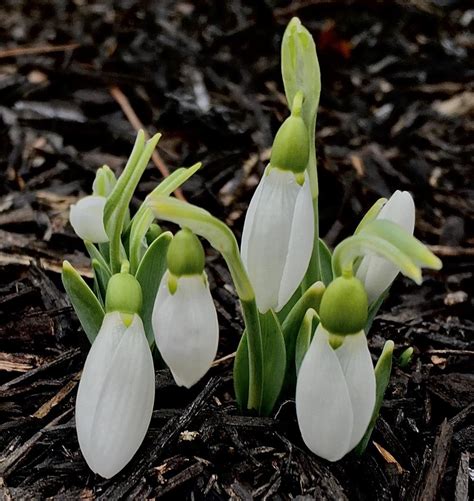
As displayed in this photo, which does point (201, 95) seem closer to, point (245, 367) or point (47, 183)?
point (47, 183)

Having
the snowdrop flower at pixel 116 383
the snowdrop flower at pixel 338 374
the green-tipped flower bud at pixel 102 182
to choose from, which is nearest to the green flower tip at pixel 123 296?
the snowdrop flower at pixel 116 383

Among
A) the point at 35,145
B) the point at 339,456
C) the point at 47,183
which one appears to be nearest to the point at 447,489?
the point at 339,456

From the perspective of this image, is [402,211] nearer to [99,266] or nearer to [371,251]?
[371,251]

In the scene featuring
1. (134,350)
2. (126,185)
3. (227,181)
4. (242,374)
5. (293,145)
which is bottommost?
(227,181)

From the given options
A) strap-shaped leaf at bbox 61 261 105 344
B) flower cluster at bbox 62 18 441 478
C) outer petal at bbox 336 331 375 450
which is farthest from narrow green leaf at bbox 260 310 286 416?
strap-shaped leaf at bbox 61 261 105 344

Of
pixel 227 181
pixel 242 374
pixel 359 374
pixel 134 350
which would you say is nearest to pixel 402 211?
pixel 359 374

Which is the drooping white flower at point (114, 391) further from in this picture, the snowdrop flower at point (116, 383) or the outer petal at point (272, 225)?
the outer petal at point (272, 225)

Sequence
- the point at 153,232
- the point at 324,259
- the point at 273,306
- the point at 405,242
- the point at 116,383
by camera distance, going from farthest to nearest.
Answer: the point at 153,232 → the point at 324,259 → the point at 273,306 → the point at 116,383 → the point at 405,242
